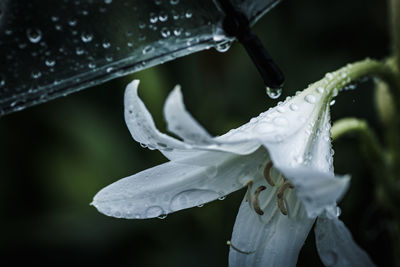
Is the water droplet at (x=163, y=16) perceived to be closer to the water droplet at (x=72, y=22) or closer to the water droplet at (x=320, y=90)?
the water droplet at (x=72, y=22)

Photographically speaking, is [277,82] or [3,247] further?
[3,247]

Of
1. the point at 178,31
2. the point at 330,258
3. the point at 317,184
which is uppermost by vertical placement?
the point at 178,31

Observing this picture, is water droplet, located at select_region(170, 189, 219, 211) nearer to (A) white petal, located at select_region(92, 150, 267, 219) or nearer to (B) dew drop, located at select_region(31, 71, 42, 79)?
(A) white petal, located at select_region(92, 150, 267, 219)

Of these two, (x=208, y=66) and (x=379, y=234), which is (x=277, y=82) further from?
(x=208, y=66)

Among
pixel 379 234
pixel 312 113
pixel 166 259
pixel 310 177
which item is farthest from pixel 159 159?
pixel 310 177

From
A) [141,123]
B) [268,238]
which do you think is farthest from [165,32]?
[268,238]

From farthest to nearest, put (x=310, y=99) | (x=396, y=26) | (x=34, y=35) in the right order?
(x=396, y=26) < (x=310, y=99) < (x=34, y=35)

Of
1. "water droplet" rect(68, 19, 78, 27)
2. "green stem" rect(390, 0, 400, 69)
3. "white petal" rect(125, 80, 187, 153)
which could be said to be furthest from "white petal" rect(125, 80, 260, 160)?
"green stem" rect(390, 0, 400, 69)

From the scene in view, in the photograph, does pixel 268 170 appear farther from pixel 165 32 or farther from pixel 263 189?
pixel 165 32
